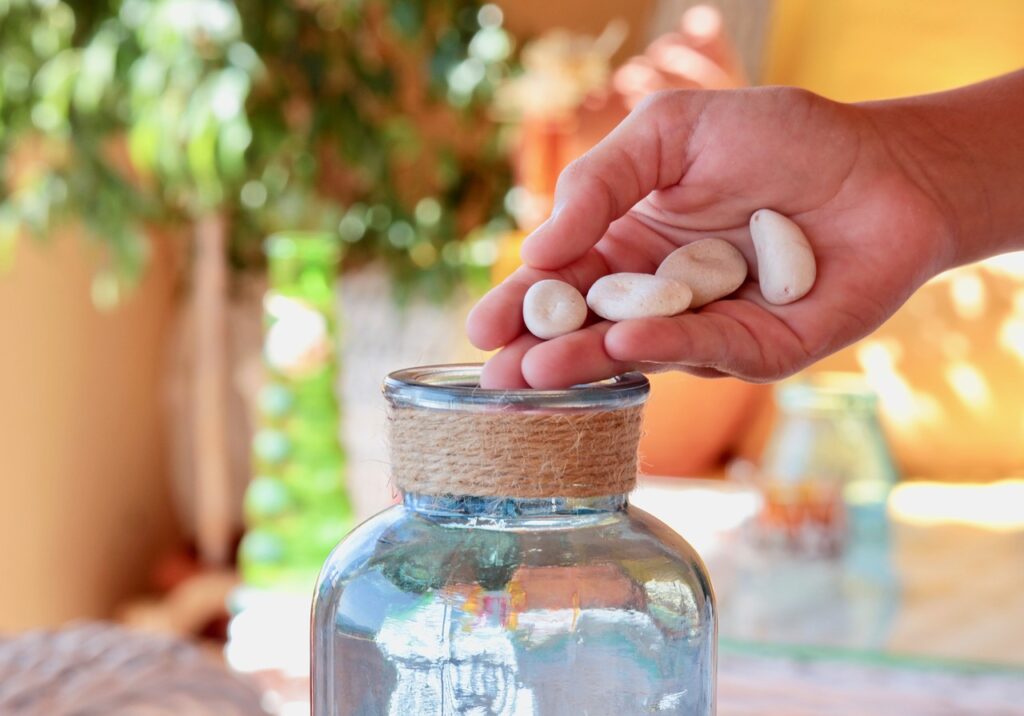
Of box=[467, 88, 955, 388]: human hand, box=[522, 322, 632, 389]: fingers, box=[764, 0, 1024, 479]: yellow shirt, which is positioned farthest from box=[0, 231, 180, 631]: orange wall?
box=[522, 322, 632, 389]: fingers

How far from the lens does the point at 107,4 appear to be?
219 cm

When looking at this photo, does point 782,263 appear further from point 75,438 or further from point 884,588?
point 75,438

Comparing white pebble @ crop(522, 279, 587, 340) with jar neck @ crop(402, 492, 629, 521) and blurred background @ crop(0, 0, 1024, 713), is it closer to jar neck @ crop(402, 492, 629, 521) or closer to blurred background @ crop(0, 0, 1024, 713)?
jar neck @ crop(402, 492, 629, 521)

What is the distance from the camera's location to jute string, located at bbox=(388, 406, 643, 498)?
507mm

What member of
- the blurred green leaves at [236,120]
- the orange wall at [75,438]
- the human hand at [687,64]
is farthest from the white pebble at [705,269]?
the orange wall at [75,438]

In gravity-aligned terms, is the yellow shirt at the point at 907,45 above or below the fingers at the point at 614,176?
above

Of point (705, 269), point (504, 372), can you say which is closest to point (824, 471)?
point (705, 269)

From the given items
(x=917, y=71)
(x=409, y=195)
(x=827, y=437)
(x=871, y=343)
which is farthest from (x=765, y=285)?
(x=409, y=195)

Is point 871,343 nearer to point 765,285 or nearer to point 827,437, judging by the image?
point 827,437

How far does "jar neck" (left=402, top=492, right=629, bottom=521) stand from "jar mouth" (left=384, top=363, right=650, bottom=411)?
4 cm

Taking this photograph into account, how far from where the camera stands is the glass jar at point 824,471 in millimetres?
1512

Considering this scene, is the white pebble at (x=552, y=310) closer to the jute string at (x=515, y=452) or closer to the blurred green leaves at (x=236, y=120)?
the jute string at (x=515, y=452)

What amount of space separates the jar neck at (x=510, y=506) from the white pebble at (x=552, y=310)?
0.08m

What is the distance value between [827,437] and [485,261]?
1082 millimetres
